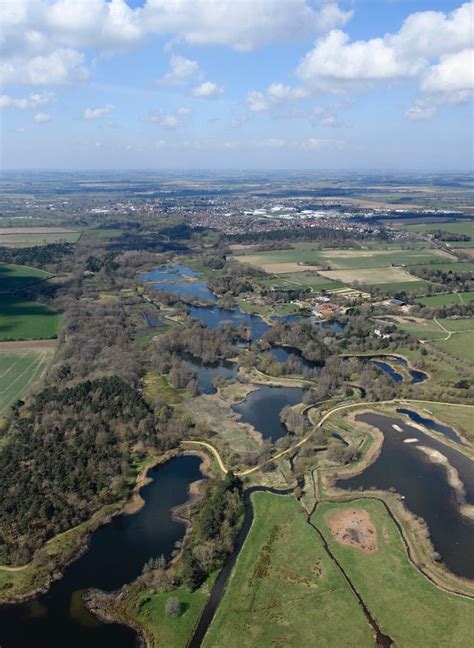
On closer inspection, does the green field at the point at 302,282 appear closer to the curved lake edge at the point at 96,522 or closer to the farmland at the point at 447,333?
the farmland at the point at 447,333

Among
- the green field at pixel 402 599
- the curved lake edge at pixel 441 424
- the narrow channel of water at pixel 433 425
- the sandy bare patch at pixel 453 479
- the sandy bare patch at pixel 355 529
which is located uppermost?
the green field at pixel 402 599

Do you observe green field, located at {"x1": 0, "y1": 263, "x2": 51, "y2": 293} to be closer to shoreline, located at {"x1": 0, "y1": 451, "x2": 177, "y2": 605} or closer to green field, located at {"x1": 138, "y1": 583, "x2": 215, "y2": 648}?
shoreline, located at {"x1": 0, "y1": 451, "x2": 177, "y2": 605}

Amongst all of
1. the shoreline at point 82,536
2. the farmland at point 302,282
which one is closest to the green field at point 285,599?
the shoreline at point 82,536

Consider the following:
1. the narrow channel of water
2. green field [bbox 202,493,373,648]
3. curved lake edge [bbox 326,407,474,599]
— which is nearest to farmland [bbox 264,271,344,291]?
the narrow channel of water

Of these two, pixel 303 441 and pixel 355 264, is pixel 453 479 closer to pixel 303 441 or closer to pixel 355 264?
pixel 303 441

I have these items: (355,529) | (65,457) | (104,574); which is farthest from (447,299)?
(104,574)

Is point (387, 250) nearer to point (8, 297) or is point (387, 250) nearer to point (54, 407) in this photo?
point (8, 297)
